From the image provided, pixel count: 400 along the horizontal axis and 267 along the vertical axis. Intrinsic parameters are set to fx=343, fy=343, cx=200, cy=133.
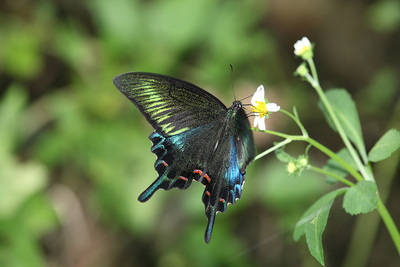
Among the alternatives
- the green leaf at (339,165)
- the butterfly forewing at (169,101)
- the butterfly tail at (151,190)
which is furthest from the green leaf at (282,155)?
the butterfly tail at (151,190)

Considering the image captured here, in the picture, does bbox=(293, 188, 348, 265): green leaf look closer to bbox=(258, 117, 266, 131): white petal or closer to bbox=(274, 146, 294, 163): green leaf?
bbox=(274, 146, 294, 163): green leaf

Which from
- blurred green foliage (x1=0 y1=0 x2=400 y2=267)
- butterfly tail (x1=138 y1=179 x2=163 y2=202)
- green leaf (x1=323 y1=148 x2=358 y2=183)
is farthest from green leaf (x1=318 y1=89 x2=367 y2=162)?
blurred green foliage (x1=0 y1=0 x2=400 y2=267)

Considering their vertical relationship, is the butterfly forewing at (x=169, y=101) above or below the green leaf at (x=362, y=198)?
above

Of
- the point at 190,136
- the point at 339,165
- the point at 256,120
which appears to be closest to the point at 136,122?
the point at 190,136

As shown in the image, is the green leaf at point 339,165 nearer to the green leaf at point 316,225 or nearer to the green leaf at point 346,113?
the green leaf at point 346,113

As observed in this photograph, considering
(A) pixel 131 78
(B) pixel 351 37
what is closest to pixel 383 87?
(B) pixel 351 37

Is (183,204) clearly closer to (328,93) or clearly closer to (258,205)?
(258,205)

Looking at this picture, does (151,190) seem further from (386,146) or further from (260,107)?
(386,146)
